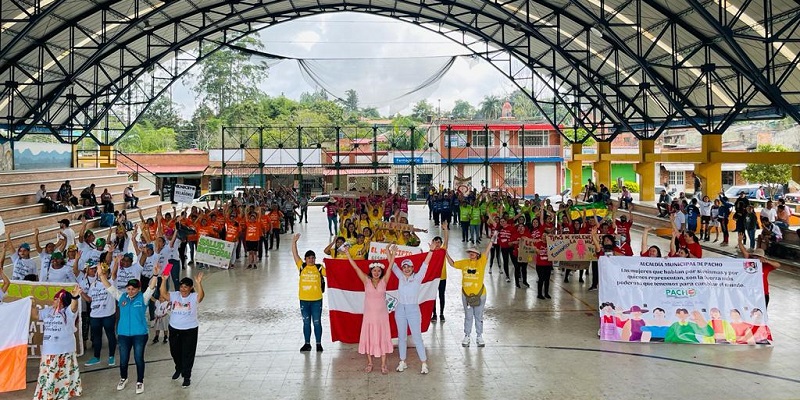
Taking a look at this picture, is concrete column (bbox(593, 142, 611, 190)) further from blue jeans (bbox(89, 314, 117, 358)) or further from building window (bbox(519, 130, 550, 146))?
blue jeans (bbox(89, 314, 117, 358))

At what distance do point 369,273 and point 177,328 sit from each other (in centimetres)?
261

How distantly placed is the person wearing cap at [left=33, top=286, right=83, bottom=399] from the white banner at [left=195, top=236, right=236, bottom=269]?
29.6 ft

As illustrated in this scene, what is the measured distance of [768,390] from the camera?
7.41 meters

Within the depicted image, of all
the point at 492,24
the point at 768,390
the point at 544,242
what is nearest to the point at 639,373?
the point at 768,390

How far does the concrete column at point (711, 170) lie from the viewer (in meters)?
24.8

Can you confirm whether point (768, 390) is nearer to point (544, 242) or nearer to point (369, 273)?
point (369, 273)

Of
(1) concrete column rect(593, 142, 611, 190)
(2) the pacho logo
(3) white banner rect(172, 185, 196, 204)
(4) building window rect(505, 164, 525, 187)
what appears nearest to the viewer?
(2) the pacho logo

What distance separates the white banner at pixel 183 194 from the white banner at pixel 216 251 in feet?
14.4

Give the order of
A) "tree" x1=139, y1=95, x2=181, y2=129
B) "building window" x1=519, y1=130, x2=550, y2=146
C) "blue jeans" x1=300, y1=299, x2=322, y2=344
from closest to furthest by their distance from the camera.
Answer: "blue jeans" x1=300, y1=299, x2=322, y2=344 → "building window" x1=519, y1=130, x2=550, y2=146 → "tree" x1=139, y1=95, x2=181, y2=129

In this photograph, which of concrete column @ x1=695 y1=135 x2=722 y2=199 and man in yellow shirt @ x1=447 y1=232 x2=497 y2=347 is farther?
concrete column @ x1=695 y1=135 x2=722 y2=199

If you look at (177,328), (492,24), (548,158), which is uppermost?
(492,24)

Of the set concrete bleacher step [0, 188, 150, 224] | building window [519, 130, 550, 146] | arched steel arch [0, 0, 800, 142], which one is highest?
arched steel arch [0, 0, 800, 142]

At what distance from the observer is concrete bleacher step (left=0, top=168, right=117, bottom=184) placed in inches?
872

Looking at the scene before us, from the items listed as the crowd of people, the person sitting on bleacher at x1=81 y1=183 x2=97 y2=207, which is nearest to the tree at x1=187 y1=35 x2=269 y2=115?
the person sitting on bleacher at x1=81 y1=183 x2=97 y2=207
